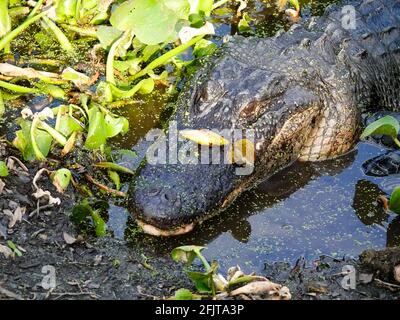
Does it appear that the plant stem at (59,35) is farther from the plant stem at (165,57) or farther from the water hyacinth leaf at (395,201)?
the water hyacinth leaf at (395,201)

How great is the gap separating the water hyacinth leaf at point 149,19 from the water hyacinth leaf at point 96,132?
940 mm

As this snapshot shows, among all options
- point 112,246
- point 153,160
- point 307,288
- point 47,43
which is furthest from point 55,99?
point 307,288

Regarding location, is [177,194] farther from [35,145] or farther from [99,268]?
[35,145]

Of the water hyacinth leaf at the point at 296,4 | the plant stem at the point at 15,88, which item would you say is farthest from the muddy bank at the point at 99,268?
the water hyacinth leaf at the point at 296,4

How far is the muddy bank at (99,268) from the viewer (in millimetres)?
3750

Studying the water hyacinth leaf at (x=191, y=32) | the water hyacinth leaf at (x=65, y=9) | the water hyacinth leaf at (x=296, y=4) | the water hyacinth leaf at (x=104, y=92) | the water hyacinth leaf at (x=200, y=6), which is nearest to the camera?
the water hyacinth leaf at (x=104, y=92)

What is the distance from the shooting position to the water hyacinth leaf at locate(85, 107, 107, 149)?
446cm

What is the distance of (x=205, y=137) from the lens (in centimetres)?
451

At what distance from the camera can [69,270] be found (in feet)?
12.7

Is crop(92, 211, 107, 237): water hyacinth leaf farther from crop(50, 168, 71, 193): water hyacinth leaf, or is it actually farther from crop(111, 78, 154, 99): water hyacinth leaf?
crop(111, 78, 154, 99): water hyacinth leaf

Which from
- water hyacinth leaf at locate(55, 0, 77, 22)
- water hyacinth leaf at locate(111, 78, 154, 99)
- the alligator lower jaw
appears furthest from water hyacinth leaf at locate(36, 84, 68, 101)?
the alligator lower jaw

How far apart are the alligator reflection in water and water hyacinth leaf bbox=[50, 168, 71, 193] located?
12.6 inches

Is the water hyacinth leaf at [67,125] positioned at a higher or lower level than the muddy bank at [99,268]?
higher

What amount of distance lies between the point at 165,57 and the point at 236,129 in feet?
3.27
